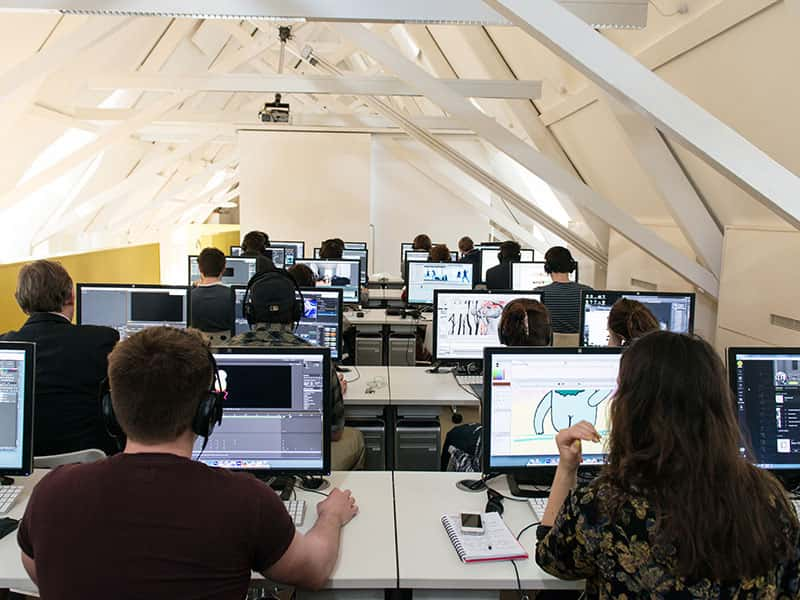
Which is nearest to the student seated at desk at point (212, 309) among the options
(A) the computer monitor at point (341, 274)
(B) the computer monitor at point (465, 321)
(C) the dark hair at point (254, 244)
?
(B) the computer monitor at point (465, 321)

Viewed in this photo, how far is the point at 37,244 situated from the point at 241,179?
357 cm

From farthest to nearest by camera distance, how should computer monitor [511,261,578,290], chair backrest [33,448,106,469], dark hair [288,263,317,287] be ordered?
computer monitor [511,261,578,290] < dark hair [288,263,317,287] < chair backrest [33,448,106,469]

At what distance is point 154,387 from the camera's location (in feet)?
4.97

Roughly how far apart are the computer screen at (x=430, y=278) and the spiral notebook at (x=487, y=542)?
17.2 ft

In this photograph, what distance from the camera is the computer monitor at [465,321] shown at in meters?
4.41

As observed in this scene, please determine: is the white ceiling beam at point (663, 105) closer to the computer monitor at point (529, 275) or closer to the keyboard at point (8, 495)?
the keyboard at point (8, 495)

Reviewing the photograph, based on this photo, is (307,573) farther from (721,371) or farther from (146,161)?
(146,161)

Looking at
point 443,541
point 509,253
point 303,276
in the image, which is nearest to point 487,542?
point 443,541

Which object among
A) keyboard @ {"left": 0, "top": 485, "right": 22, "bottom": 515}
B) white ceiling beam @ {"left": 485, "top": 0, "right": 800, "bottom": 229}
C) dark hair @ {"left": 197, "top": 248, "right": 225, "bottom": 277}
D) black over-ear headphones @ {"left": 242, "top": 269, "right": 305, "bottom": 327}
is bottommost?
keyboard @ {"left": 0, "top": 485, "right": 22, "bottom": 515}

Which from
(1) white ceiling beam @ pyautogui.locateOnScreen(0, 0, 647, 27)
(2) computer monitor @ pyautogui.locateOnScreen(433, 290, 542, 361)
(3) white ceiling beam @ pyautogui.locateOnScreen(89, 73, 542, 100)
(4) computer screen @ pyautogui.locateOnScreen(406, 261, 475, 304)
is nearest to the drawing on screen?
(2) computer monitor @ pyautogui.locateOnScreen(433, 290, 542, 361)

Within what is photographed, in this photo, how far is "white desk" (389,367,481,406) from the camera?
387 cm

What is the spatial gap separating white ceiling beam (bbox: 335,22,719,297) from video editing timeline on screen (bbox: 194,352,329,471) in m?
3.75

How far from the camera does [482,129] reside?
20.2 ft

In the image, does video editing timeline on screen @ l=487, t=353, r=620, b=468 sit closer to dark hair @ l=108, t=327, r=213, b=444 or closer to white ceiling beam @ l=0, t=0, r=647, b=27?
dark hair @ l=108, t=327, r=213, b=444
